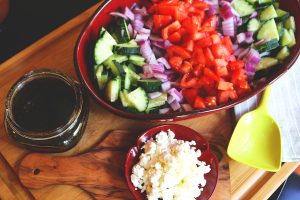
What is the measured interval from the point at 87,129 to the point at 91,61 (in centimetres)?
23

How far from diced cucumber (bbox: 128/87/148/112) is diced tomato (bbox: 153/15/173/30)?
0.84ft

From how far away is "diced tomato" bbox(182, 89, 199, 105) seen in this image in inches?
51.1

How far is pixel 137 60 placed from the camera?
134 cm

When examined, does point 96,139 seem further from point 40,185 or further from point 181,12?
point 181,12

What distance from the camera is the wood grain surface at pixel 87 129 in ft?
4.09

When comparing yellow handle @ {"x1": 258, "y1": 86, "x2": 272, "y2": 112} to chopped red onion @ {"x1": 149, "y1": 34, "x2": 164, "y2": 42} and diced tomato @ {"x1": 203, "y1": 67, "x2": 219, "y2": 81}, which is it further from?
chopped red onion @ {"x1": 149, "y1": 34, "x2": 164, "y2": 42}

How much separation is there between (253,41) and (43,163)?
820 mm

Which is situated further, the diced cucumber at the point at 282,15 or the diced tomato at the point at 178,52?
the diced cucumber at the point at 282,15

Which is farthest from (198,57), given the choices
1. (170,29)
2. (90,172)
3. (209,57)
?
(90,172)

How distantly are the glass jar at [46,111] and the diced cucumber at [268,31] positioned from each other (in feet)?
2.12

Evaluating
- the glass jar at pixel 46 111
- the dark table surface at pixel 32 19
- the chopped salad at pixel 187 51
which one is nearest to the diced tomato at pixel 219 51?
the chopped salad at pixel 187 51

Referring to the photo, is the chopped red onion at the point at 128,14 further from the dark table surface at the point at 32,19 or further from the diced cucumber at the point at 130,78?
the dark table surface at the point at 32,19

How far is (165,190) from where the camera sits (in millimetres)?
1154

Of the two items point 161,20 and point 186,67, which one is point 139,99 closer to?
point 186,67
